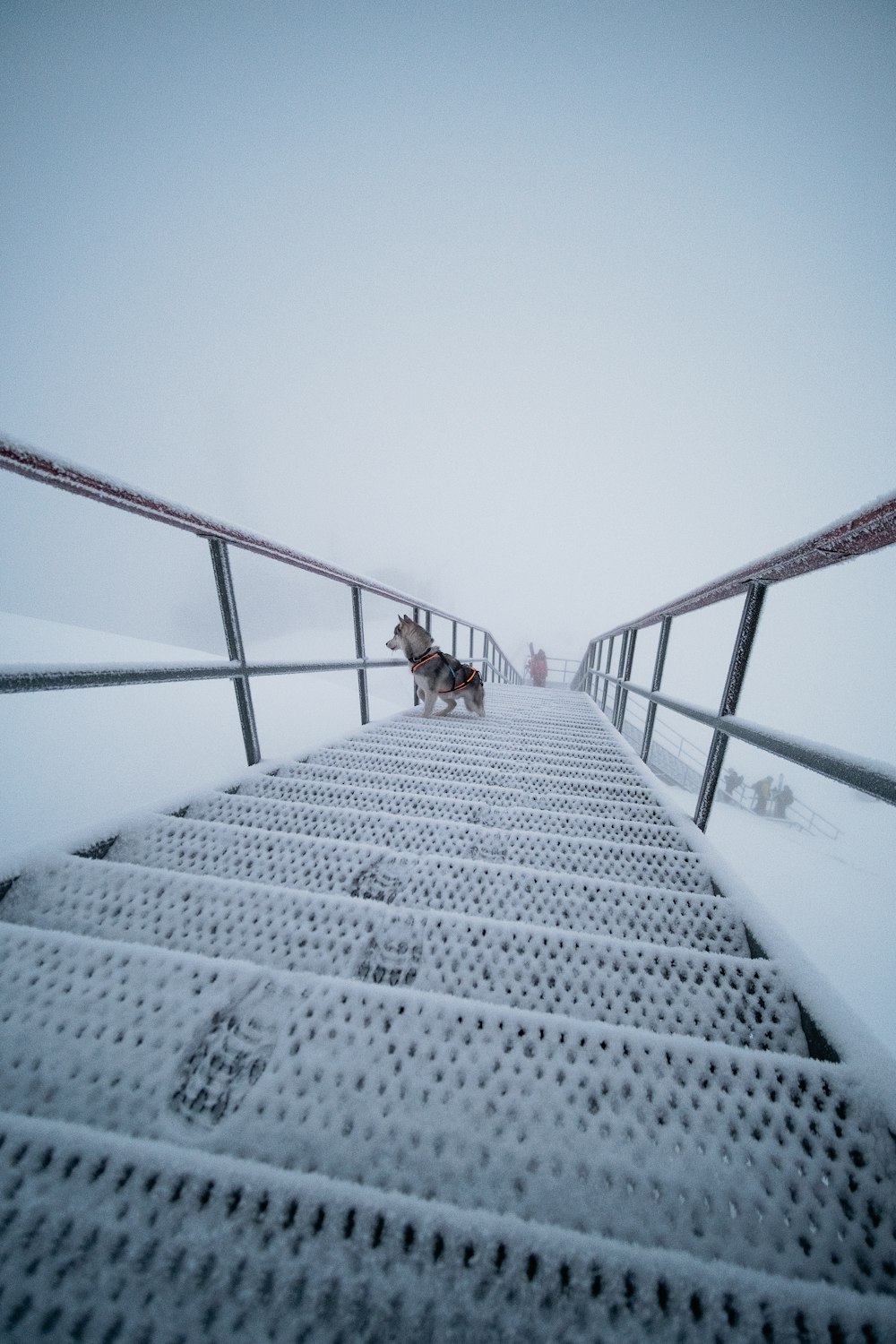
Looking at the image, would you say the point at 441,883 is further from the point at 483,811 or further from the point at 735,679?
the point at 735,679

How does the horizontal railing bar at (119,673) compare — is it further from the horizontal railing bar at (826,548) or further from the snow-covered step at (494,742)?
the horizontal railing bar at (826,548)

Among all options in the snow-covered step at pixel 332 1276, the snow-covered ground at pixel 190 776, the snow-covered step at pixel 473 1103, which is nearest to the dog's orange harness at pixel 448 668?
the snow-covered ground at pixel 190 776

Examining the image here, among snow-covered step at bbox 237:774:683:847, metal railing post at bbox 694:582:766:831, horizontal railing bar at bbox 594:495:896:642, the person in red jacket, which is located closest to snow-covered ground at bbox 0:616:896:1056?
snow-covered step at bbox 237:774:683:847

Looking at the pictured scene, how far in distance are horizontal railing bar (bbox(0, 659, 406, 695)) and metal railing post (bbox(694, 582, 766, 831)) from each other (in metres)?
1.79

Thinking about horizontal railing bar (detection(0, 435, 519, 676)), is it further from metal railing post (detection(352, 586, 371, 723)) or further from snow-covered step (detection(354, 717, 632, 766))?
snow-covered step (detection(354, 717, 632, 766))

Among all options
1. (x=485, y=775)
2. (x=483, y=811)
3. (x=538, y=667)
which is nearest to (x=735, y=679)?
(x=483, y=811)

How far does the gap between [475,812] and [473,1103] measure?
1160 mm

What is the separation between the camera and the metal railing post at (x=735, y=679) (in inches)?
65.6

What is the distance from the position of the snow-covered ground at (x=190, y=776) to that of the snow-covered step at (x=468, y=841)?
8.6 inches

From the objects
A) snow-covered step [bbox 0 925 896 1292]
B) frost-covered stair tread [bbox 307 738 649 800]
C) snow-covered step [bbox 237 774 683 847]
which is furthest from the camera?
frost-covered stair tread [bbox 307 738 649 800]

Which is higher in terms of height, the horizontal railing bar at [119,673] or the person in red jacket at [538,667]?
the horizontal railing bar at [119,673]

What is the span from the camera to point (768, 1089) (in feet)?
2.61

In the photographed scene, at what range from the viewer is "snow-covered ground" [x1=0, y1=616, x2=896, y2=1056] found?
3.01m

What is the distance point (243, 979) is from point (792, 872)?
31.2 ft
